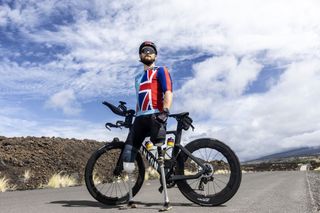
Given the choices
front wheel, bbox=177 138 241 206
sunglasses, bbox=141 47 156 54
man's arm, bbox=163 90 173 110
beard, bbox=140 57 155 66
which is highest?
sunglasses, bbox=141 47 156 54

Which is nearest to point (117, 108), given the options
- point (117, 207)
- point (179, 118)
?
point (179, 118)

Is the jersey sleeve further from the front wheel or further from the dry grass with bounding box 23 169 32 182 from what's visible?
the dry grass with bounding box 23 169 32 182

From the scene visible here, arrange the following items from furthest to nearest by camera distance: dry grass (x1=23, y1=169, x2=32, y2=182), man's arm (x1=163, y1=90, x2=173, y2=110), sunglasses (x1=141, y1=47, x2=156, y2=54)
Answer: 1. dry grass (x1=23, y1=169, x2=32, y2=182)
2. sunglasses (x1=141, y1=47, x2=156, y2=54)
3. man's arm (x1=163, y1=90, x2=173, y2=110)

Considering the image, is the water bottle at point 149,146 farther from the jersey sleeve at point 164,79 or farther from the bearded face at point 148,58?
the bearded face at point 148,58

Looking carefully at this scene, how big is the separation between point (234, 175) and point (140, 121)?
A: 154 cm

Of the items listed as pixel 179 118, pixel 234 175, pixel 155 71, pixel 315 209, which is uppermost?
pixel 155 71

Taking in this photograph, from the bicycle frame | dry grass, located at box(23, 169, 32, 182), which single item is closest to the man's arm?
the bicycle frame

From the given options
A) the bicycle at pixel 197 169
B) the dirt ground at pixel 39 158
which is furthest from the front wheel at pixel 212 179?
the dirt ground at pixel 39 158

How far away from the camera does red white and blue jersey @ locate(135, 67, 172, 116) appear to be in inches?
231

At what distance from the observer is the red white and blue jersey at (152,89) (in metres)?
5.86

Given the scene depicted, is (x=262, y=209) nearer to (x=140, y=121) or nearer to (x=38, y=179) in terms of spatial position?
(x=140, y=121)

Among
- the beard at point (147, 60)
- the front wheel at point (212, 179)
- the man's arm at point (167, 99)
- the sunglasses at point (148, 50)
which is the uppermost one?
the sunglasses at point (148, 50)

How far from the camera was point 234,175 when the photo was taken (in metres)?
5.69

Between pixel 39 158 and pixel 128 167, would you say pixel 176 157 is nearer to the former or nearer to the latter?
pixel 128 167
